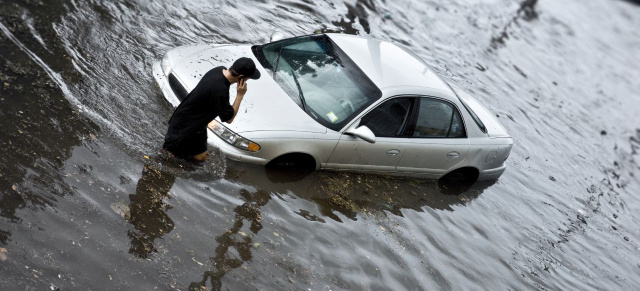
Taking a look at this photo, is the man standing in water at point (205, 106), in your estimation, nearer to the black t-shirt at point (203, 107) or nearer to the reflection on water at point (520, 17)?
the black t-shirt at point (203, 107)

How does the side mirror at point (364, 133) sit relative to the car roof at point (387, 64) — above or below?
below

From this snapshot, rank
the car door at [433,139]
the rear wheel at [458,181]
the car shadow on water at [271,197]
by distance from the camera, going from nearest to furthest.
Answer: the car shadow on water at [271,197] → the car door at [433,139] → the rear wheel at [458,181]

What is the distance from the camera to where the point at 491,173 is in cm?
938

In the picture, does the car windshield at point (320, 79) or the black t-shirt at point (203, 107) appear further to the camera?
the car windshield at point (320, 79)

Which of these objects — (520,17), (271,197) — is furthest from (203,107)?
(520,17)

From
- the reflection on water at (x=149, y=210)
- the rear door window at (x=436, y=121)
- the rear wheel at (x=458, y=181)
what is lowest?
the reflection on water at (x=149, y=210)

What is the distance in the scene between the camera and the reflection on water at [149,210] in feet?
18.2

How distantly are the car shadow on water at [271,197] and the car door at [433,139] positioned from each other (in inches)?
14.2

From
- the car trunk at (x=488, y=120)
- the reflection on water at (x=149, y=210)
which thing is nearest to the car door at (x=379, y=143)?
the car trunk at (x=488, y=120)

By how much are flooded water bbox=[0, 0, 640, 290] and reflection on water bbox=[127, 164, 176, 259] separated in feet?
0.06

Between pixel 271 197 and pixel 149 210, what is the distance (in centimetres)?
161

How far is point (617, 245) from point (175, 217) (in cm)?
718

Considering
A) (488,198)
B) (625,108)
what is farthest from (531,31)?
(488,198)

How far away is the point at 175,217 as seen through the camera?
6.13 metres
